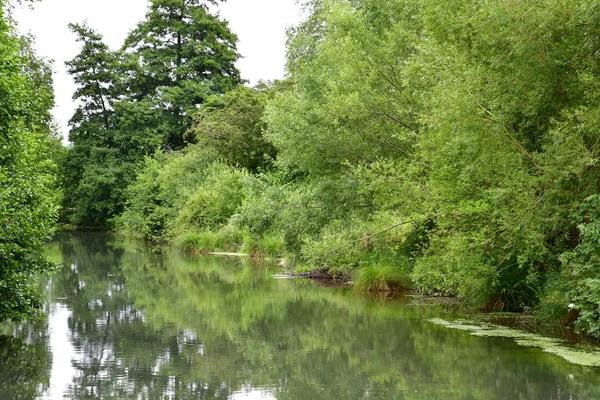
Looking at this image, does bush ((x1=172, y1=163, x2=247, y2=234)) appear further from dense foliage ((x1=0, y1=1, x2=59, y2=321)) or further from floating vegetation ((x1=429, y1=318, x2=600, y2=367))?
dense foliage ((x1=0, y1=1, x2=59, y2=321))

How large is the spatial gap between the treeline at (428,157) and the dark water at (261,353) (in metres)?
1.47

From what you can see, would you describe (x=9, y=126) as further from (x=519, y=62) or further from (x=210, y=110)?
(x=210, y=110)

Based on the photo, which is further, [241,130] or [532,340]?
[241,130]

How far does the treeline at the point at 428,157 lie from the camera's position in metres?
11.3

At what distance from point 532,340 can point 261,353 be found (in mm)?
4234

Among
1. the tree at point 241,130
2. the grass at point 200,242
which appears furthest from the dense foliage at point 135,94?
the grass at point 200,242

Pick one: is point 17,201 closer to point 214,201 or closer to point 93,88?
point 214,201

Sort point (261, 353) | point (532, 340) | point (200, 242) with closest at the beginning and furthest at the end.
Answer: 1. point (261, 353)
2. point (532, 340)
3. point (200, 242)

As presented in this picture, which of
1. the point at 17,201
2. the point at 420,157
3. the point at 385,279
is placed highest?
the point at 420,157

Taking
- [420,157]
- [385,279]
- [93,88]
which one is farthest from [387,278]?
[93,88]

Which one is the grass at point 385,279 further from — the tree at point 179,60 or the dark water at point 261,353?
the tree at point 179,60

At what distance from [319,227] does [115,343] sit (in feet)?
31.5

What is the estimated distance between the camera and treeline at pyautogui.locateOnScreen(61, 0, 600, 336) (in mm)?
11305

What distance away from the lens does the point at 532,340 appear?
1162 cm
